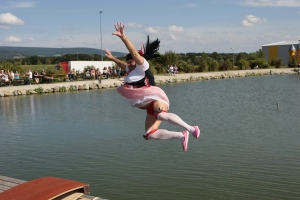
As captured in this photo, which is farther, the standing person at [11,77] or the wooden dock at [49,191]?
the standing person at [11,77]

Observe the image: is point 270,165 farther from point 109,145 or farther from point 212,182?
point 109,145

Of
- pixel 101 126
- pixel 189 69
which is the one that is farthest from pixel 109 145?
pixel 189 69

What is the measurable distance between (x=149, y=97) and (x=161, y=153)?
4848 mm

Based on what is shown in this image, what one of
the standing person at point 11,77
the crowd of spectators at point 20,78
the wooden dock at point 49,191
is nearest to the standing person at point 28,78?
the crowd of spectators at point 20,78

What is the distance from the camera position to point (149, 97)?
468cm

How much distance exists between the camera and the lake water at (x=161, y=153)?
23.8 feet

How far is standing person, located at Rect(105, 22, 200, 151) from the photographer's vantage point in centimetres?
455

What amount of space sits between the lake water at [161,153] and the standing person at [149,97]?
2.50m

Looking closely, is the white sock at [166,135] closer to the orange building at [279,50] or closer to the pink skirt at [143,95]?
the pink skirt at [143,95]

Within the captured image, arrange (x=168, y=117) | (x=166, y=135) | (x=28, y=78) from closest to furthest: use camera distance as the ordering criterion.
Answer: (x=168, y=117) < (x=166, y=135) < (x=28, y=78)

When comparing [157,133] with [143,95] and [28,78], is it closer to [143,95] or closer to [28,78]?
[143,95]

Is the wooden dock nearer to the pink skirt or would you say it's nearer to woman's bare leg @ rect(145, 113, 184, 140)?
woman's bare leg @ rect(145, 113, 184, 140)

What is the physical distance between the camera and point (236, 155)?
29.3ft

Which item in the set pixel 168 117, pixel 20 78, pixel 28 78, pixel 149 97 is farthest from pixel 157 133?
pixel 20 78
